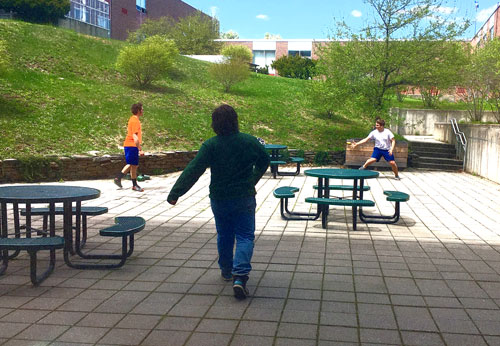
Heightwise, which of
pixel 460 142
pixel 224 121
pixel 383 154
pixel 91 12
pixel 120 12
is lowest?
pixel 383 154

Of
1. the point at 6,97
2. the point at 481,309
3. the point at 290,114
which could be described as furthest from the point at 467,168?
the point at 6,97

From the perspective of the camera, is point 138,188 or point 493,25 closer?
point 138,188

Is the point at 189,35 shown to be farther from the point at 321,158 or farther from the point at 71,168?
the point at 71,168

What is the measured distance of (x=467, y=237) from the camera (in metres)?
7.30

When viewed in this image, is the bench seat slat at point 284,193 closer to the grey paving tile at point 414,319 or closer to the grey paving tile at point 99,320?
the grey paving tile at point 414,319

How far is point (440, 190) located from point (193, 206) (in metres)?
6.03

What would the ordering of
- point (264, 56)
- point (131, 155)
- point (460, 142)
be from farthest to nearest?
point (264, 56)
point (460, 142)
point (131, 155)

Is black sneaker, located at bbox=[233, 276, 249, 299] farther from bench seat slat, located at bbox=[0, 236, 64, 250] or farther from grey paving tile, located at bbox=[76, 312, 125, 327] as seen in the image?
bench seat slat, located at bbox=[0, 236, 64, 250]

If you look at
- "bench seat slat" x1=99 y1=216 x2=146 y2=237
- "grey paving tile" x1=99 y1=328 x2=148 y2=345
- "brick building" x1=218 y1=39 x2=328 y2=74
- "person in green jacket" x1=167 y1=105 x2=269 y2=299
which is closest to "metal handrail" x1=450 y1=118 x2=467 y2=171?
"bench seat slat" x1=99 y1=216 x2=146 y2=237

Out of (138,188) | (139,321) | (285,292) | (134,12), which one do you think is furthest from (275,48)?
(139,321)

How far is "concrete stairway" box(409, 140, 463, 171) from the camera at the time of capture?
17.9 m

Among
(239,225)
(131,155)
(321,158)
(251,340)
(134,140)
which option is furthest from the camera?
(321,158)

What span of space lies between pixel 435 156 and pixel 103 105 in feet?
39.2

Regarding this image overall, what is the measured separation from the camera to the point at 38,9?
3750cm
